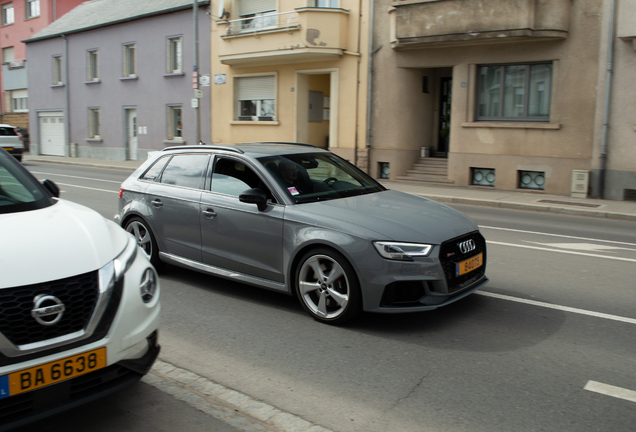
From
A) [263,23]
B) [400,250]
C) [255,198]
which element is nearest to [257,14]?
[263,23]

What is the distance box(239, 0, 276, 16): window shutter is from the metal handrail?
0.48 meters

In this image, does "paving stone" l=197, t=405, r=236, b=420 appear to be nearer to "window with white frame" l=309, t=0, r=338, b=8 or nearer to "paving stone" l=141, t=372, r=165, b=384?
"paving stone" l=141, t=372, r=165, b=384

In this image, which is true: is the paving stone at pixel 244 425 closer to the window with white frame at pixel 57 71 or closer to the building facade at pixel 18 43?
the window with white frame at pixel 57 71

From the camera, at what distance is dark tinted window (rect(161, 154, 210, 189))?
6164mm

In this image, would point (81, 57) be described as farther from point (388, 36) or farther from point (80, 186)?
point (388, 36)

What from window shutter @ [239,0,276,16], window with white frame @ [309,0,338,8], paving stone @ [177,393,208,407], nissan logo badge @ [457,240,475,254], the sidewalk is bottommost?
paving stone @ [177,393,208,407]

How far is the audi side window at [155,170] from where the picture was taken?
263 inches

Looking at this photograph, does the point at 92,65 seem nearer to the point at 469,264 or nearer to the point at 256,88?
the point at 256,88

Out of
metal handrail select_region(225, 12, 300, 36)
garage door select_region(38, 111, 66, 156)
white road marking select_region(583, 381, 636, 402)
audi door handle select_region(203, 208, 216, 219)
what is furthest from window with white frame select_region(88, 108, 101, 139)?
white road marking select_region(583, 381, 636, 402)

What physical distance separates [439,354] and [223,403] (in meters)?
1.71

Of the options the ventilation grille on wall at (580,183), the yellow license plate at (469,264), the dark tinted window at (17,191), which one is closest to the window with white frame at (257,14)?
the ventilation grille on wall at (580,183)

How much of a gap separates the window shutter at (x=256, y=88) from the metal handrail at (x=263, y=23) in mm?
1981

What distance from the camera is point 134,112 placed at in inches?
1160

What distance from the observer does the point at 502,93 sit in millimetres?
17422
